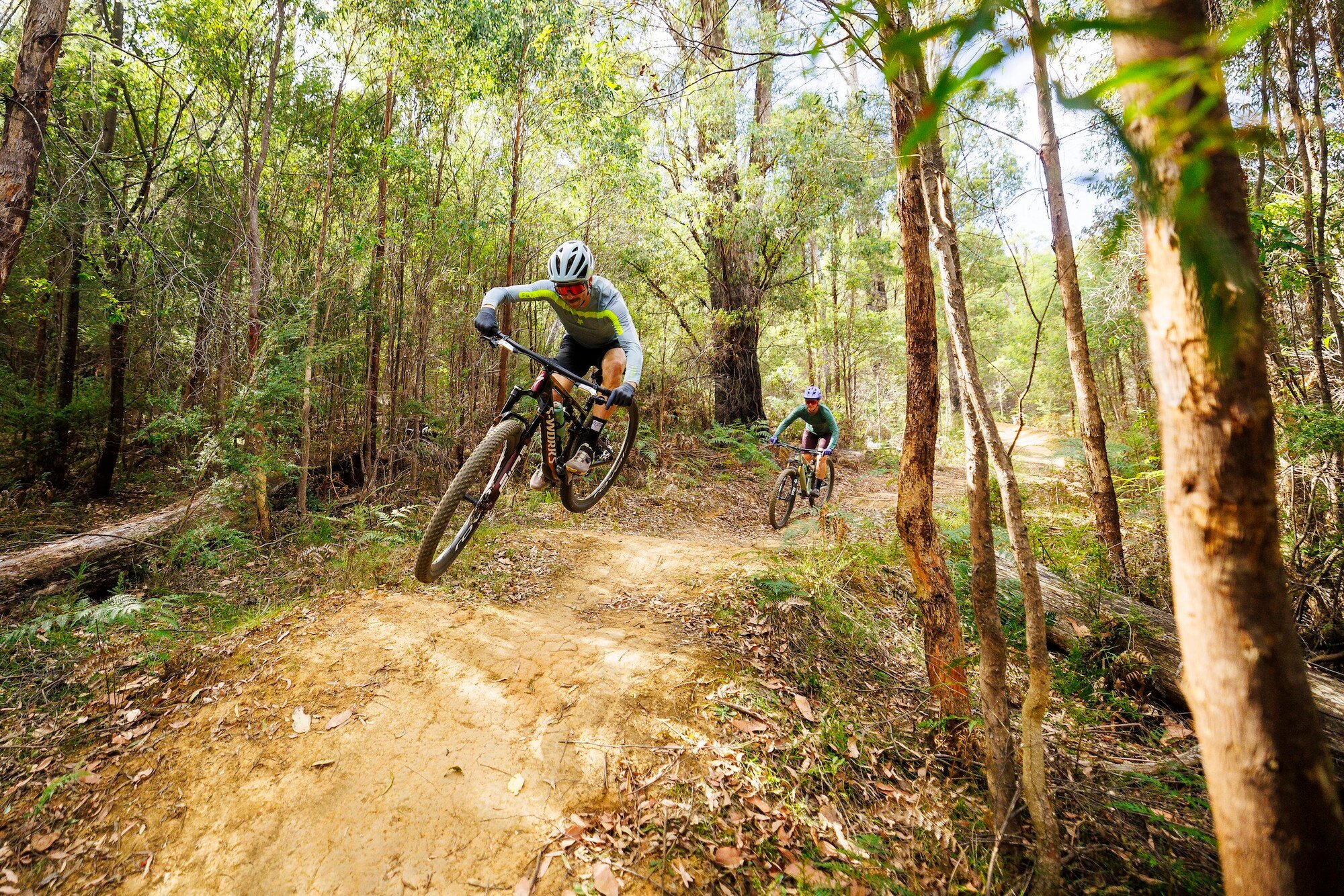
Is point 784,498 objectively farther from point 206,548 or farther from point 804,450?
point 206,548

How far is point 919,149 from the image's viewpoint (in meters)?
2.91

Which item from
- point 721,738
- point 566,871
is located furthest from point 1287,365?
point 566,871

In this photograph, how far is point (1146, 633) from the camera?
4.89 meters

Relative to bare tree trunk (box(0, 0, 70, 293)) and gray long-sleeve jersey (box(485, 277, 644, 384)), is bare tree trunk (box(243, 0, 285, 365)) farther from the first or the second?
gray long-sleeve jersey (box(485, 277, 644, 384))

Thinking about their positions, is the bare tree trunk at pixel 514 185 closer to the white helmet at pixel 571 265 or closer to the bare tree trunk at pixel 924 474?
the white helmet at pixel 571 265

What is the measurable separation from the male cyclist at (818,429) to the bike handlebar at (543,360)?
4.49 meters

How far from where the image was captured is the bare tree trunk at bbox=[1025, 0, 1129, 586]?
587 centimetres

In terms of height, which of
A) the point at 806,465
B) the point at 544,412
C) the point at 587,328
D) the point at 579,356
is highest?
the point at 587,328

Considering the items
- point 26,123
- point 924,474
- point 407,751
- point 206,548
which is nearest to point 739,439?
point 924,474

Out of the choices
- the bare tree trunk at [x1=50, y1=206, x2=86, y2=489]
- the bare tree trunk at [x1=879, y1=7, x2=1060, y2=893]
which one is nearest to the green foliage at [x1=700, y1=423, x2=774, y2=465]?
the bare tree trunk at [x1=879, y1=7, x2=1060, y2=893]

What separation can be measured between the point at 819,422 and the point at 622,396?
17.8 ft

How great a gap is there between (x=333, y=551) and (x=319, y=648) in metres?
2.99

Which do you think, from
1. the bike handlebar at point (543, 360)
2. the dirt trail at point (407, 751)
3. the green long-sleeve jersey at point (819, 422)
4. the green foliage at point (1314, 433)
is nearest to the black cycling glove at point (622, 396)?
the bike handlebar at point (543, 360)

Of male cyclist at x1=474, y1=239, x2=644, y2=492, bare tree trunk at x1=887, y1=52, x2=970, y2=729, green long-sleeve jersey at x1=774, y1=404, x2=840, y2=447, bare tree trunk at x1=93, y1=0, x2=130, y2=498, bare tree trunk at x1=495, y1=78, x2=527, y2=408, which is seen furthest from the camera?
bare tree trunk at x1=93, y1=0, x2=130, y2=498
